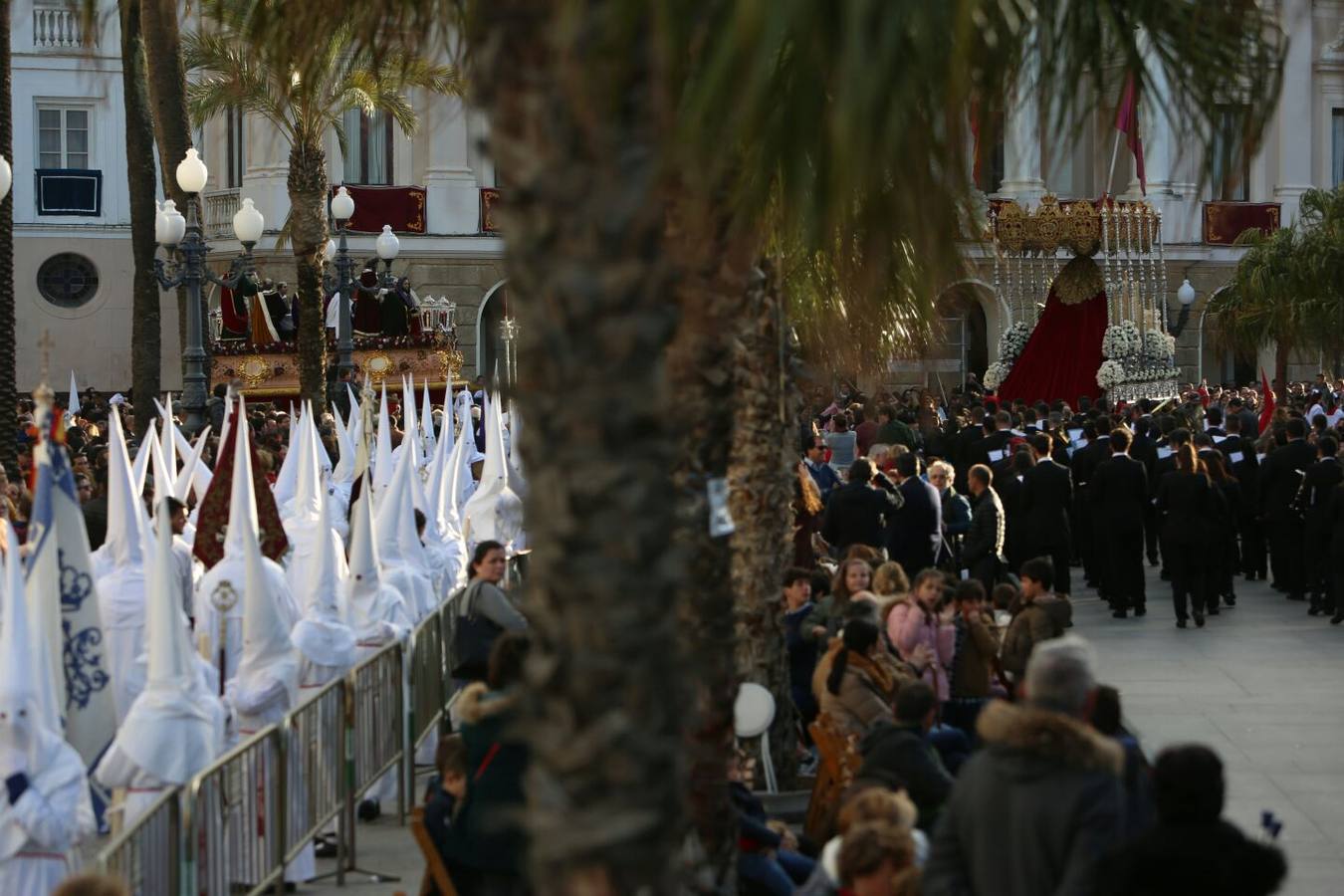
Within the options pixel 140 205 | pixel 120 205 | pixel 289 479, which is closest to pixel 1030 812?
pixel 289 479

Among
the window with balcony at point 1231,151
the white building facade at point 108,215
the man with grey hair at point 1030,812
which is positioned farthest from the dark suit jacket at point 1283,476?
the white building facade at point 108,215

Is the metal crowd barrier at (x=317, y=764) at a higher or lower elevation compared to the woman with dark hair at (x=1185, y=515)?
lower

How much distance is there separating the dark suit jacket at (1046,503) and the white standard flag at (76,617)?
1034 centimetres

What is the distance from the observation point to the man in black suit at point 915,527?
16.6m

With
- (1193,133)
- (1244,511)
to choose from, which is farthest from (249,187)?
(1193,133)

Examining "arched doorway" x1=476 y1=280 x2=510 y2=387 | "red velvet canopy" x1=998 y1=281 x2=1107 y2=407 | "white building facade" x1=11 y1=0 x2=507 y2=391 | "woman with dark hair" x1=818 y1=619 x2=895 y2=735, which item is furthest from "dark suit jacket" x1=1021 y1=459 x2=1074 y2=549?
"white building facade" x1=11 y1=0 x2=507 y2=391

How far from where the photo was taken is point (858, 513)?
1639 cm

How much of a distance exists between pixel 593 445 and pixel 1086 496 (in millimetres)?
16576

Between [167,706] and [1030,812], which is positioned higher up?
[1030,812]

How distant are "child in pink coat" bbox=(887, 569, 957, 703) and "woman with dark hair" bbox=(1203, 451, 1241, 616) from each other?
Result: 23.1 ft

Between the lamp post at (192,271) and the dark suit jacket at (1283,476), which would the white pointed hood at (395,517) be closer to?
the lamp post at (192,271)

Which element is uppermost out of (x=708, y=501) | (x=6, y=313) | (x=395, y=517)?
(x=6, y=313)

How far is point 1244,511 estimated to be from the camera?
2088 cm

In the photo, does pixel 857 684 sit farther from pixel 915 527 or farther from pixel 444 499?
pixel 444 499
